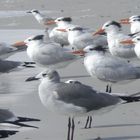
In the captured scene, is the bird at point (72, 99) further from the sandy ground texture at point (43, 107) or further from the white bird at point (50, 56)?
the white bird at point (50, 56)

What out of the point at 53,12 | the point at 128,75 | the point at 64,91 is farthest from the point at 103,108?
the point at 53,12

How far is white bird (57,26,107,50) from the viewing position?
11828mm

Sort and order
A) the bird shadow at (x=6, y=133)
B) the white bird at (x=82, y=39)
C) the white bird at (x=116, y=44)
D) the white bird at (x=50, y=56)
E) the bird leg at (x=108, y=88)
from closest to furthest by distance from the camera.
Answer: the bird shadow at (x=6, y=133), the bird leg at (x=108, y=88), the white bird at (x=50, y=56), the white bird at (x=116, y=44), the white bird at (x=82, y=39)

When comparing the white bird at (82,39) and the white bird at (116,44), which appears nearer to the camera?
the white bird at (116,44)

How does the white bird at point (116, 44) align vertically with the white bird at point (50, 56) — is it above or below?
above

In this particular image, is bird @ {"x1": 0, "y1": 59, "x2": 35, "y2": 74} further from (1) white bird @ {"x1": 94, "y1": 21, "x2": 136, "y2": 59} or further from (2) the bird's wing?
(2) the bird's wing

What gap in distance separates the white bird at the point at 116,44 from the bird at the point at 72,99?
374cm

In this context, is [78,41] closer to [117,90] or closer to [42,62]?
[42,62]

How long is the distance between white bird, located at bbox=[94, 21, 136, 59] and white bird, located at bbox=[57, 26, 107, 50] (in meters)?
0.37

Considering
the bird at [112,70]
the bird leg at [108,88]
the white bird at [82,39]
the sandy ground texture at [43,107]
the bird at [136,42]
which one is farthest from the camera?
the white bird at [82,39]

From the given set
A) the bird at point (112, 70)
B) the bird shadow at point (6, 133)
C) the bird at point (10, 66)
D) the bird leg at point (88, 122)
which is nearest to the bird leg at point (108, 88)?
the bird at point (112, 70)

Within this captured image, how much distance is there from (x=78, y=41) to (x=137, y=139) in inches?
214

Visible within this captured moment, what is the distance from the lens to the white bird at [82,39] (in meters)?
11.8

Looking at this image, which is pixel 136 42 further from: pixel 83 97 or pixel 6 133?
pixel 6 133
